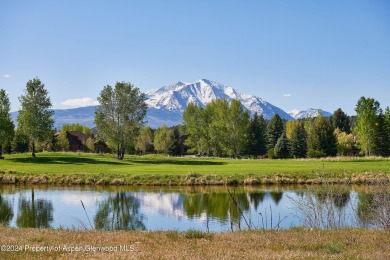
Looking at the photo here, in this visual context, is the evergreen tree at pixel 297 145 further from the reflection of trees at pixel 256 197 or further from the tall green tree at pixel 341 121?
the reflection of trees at pixel 256 197

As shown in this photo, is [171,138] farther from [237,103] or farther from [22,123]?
[22,123]

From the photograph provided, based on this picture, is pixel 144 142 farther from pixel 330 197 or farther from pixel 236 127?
pixel 330 197

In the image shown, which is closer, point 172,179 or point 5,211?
point 5,211

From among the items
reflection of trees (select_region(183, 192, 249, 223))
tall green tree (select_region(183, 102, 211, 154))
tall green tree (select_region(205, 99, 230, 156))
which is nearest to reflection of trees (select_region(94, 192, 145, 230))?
reflection of trees (select_region(183, 192, 249, 223))

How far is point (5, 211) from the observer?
29.8 metres

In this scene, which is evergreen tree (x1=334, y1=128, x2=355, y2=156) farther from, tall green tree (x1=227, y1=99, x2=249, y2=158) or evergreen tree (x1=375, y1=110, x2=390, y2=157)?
tall green tree (x1=227, y1=99, x2=249, y2=158)

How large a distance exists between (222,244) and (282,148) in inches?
3408

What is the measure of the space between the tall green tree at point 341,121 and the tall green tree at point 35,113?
9388 cm

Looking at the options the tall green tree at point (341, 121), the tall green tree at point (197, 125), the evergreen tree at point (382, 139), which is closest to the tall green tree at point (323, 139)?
the evergreen tree at point (382, 139)

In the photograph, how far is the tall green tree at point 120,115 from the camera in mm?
73700

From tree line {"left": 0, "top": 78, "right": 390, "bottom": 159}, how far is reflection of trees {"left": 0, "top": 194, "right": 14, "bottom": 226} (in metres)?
37.8

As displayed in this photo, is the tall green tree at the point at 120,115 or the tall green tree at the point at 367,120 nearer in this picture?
the tall green tree at the point at 120,115

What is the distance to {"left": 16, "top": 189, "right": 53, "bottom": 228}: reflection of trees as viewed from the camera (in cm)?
2511

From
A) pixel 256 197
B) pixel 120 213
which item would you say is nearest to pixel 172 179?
pixel 256 197
